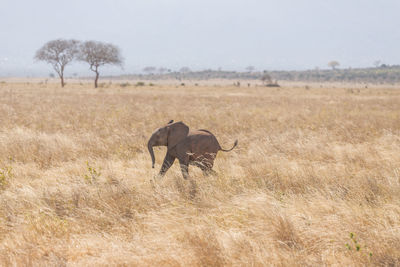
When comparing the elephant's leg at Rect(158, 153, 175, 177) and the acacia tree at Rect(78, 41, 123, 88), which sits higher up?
the acacia tree at Rect(78, 41, 123, 88)

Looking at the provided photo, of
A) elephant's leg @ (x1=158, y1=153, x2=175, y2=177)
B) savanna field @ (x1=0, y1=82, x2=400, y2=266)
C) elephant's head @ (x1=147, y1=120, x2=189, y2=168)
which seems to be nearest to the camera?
savanna field @ (x1=0, y1=82, x2=400, y2=266)

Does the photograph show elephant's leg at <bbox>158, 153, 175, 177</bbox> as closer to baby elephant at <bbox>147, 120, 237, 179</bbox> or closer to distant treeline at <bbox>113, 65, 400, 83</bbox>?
baby elephant at <bbox>147, 120, 237, 179</bbox>

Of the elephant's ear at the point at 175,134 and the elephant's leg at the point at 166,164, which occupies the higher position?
the elephant's ear at the point at 175,134

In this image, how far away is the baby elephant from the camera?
4767 millimetres

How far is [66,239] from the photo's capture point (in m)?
3.29

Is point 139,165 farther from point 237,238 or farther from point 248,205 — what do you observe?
point 237,238

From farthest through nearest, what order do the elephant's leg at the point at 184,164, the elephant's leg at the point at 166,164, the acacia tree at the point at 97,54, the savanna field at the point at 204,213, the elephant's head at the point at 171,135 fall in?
the acacia tree at the point at 97,54
the elephant's leg at the point at 166,164
the elephant's leg at the point at 184,164
the elephant's head at the point at 171,135
the savanna field at the point at 204,213

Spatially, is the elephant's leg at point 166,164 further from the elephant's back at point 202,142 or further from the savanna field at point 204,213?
the elephant's back at point 202,142

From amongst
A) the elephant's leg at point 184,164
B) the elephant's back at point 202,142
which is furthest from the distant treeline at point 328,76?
the elephant's leg at point 184,164

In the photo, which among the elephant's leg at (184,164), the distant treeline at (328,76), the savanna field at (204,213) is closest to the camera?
the savanna field at (204,213)

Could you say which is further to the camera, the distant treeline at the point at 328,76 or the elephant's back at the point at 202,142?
the distant treeline at the point at 328,76

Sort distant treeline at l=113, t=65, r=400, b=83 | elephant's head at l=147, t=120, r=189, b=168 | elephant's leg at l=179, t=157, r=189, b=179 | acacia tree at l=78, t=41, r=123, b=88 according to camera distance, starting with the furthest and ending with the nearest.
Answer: distant treeline at l=113, t=65, r=400, b=83 < acacia tree at l=78, t=41, r=123, b=88 < elephant's leg at l=179, t=157, r=189, b=179 < elephant's head at l=147, t=120, r=189, b=168

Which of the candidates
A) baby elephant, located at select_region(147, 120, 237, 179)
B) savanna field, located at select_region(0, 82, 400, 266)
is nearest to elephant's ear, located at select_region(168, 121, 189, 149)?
baby elephant, located at select_region(147, 120, 237, 179)

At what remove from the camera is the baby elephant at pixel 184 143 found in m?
4.77
